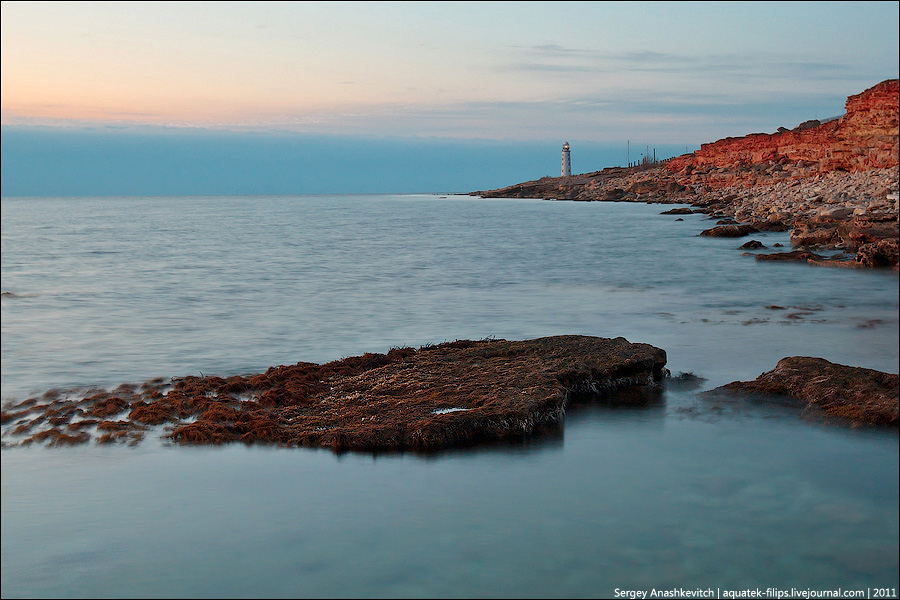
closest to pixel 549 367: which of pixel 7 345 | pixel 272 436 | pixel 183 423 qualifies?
pixel 272 436

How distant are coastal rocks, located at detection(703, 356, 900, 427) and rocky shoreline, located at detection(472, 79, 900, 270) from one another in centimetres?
890

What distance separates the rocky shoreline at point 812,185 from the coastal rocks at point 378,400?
9752mm

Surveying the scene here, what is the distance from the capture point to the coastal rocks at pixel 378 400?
551 cm

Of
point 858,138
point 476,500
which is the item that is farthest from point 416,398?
point 858,138

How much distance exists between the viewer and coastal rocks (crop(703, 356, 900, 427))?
5.52 m

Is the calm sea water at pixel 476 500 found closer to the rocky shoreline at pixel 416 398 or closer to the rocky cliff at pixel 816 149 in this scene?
the rocky shoreline at pixel 416 398

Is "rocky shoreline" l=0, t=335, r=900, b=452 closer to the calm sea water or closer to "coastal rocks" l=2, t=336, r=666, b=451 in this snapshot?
"coastal rocks" l=2, t=336, r=666, b=451

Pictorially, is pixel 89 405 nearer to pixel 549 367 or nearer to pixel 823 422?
pixel 549 367

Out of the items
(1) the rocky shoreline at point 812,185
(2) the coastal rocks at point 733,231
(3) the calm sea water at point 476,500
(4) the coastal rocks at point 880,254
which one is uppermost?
(1) the rocky shoreline at point 812,185

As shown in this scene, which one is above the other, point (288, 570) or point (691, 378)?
point (691, 378)

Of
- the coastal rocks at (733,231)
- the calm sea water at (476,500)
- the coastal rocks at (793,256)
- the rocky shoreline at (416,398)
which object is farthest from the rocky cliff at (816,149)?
the rocky shoreline at (416,398)

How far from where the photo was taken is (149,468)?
5.13m

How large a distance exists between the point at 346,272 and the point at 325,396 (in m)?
13.7

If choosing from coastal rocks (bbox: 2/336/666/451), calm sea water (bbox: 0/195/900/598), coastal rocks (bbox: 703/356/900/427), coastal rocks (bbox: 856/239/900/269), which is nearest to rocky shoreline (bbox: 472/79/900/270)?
coastal rocks (bbox: 856/239/900/269)
